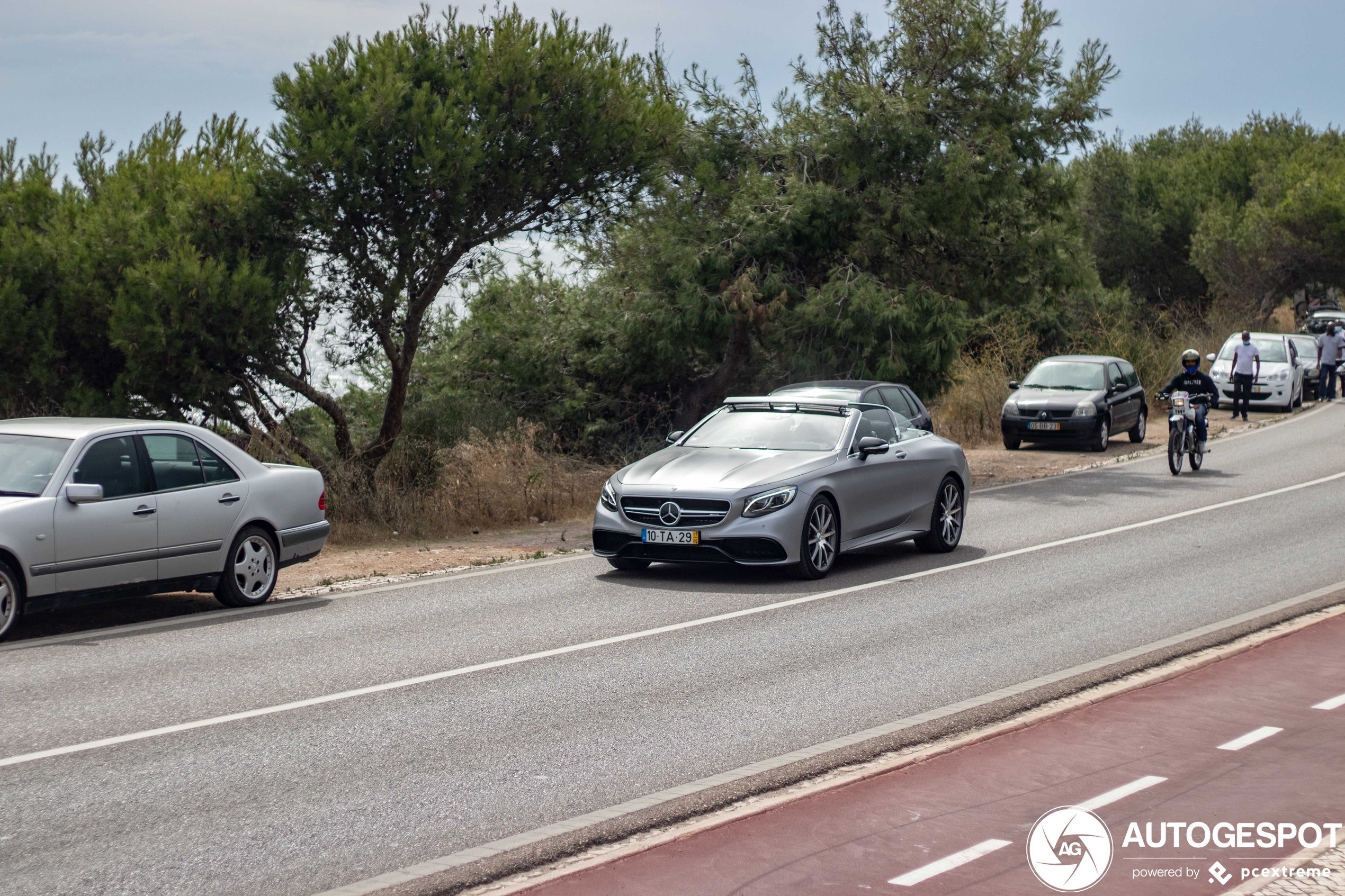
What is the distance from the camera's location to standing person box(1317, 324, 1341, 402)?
3556 centimetres

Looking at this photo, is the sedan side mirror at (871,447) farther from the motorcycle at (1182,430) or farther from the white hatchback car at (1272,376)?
the white hatchback car at (1272,376)

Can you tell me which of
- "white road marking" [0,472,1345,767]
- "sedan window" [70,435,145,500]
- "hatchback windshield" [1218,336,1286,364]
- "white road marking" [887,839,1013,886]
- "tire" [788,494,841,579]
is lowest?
"white road marking" [887,839,1013,886]

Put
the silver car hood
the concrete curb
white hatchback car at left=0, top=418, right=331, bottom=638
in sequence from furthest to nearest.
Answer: the silver car hood, white hatchback car at left=0, top=418, right=331, bottom=638, the concrete curb

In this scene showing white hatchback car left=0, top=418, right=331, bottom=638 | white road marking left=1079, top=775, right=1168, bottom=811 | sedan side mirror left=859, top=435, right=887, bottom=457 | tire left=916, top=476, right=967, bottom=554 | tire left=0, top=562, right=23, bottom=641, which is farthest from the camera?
tire left=916, top=476, right=967, bottom=554

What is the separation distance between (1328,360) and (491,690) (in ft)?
110

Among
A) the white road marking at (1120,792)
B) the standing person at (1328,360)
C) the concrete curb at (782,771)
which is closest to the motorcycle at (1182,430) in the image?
the concrete curb at (782,771)

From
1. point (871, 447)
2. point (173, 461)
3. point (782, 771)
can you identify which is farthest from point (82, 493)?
point (871, 447)

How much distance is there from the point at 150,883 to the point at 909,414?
1533 centimetres

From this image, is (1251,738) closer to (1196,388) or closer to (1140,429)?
(1196,388)

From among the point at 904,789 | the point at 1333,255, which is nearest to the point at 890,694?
the point at 904,789

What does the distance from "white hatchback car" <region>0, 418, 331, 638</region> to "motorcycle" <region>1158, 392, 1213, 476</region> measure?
14.3m

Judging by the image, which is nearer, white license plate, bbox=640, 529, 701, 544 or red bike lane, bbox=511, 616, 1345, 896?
red bike lane, bbox=511, 616, 1345, 896

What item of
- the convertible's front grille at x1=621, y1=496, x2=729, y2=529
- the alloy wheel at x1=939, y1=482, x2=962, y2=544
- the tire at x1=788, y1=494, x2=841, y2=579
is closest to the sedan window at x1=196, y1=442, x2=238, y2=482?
the convertible's front grille at x1=621, y1=496, x2=729, y2=529

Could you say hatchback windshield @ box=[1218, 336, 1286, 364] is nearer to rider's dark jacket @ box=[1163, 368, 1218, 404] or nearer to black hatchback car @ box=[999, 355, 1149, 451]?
black hatchback car @ box=[999, 355, 1149, 451]
